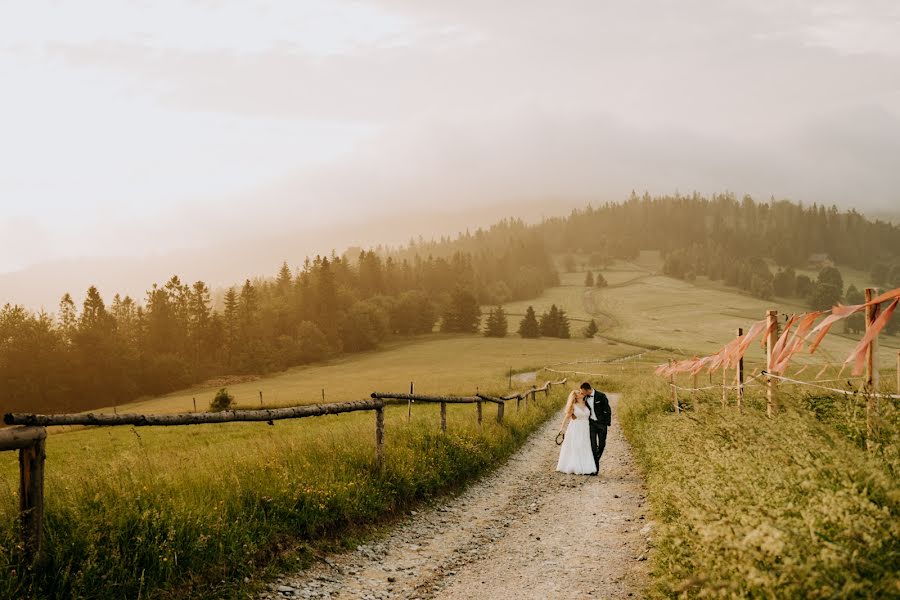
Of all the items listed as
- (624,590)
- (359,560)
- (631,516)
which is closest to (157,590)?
(359,560)

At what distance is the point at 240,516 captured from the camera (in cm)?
757

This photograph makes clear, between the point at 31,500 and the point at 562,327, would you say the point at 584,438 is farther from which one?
the point at 562,327

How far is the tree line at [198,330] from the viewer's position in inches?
3231

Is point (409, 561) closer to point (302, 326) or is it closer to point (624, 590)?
point (624, 590)

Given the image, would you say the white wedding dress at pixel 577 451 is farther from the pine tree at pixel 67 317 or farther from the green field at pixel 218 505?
the pine tree at pixel 67 317

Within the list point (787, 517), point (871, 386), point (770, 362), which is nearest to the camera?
point (787, 517)

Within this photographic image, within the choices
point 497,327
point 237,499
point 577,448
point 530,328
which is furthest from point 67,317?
point 237,499

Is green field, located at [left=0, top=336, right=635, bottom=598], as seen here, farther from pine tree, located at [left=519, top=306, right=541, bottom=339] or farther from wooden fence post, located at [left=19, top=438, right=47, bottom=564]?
pine tree, located at [left=519, top=306, right=541, bottom=339]

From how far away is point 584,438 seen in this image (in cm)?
1628

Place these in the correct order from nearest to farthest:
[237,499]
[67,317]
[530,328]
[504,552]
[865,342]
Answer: [865,342] < [237,499] < [504,552] < [67,317] < [530,328]

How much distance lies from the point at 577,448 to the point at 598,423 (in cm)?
97

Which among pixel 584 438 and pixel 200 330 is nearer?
pixel 584 438

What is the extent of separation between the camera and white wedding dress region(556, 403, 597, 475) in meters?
16.0

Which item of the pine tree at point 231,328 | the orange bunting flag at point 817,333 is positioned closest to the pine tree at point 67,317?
the pine tree at point 231,328
